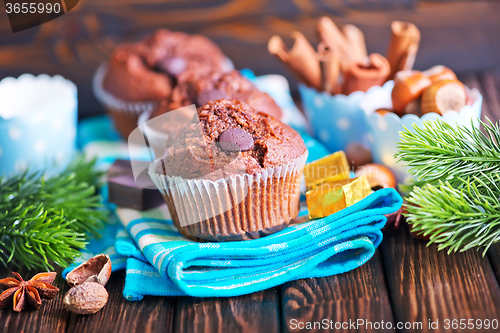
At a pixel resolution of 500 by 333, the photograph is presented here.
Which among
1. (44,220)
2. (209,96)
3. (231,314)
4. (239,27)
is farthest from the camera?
(239,27)

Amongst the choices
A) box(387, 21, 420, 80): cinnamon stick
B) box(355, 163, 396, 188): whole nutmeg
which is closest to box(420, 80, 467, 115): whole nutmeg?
box(355, 163, 396, 188): whole nutmeg

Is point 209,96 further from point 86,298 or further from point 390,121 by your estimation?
point 86,298

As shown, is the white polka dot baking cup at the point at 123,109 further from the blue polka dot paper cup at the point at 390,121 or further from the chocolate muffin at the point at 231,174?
the blue polka dot paper cup at the point at 390,121

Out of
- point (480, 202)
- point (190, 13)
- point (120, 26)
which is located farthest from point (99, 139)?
point (480, 202)

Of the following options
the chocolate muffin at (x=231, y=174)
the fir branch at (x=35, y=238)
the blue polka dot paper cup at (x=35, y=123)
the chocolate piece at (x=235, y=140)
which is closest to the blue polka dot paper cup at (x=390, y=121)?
the chocolate muffin at (x=231, y=174)

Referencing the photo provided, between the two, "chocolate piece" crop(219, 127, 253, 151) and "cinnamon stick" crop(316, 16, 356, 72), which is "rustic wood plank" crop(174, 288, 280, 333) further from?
"cinnamon stick" crop(316, 16, 356, 72)

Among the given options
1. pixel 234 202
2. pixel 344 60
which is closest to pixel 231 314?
pixel 234 202
